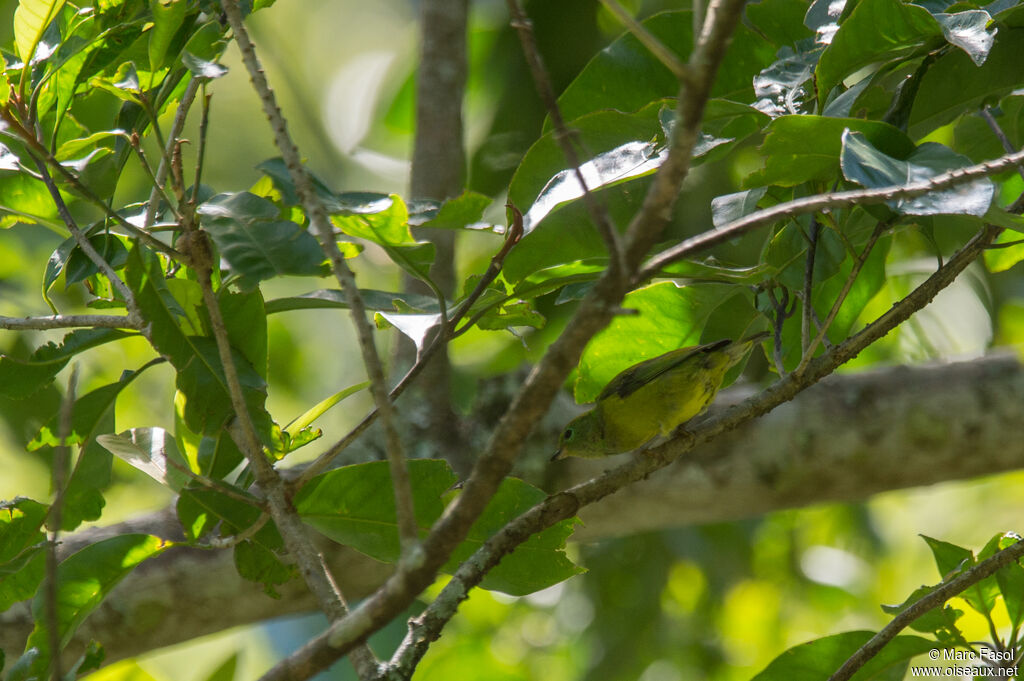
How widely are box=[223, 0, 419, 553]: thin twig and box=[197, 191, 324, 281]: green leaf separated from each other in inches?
6.7

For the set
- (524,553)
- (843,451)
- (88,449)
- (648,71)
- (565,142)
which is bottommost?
(843,451)

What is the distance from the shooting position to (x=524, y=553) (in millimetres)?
1696

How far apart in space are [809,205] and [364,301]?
0.98m

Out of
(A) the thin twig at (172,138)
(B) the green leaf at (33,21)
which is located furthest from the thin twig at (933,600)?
(B) the green leaf at (33,21)

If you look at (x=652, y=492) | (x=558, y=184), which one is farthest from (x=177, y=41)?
(x=652, y=492)

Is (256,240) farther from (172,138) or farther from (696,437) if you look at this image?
(696,437)

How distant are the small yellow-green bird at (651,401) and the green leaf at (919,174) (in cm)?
78

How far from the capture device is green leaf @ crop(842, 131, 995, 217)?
124cm

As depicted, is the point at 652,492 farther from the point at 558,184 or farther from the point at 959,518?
the point at 959,518

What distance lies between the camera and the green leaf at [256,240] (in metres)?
1.46

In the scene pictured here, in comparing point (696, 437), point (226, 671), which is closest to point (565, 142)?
point (696, 437)

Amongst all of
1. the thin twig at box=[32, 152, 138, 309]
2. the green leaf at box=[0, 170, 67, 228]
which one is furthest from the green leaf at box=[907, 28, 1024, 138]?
the green leaf at box=[0, 170, 67, 228]

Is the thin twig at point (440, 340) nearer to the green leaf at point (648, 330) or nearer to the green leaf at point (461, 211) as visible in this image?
the green leaf at point (461, 211)

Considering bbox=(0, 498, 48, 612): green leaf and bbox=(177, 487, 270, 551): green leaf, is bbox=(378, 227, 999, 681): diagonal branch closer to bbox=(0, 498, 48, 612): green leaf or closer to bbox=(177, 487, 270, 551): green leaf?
bbox=(177, 487, 270, 551): green leaf
